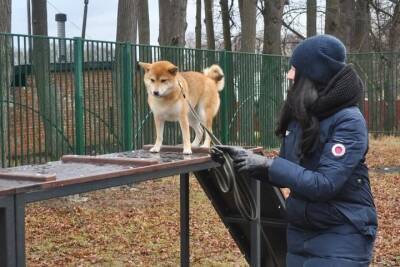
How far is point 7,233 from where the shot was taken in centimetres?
299

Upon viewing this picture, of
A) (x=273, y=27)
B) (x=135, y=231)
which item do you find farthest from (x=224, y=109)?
(x=273, y=27)

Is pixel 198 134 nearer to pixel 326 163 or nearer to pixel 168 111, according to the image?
pixel 168 111

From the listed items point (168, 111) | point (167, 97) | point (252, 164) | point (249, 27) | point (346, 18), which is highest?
point (346, 18)

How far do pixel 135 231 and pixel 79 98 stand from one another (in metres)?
2.56

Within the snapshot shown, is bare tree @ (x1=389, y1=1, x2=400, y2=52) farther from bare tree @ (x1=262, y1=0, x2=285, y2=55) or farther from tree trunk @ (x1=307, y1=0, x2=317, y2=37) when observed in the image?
bare tree @ (x1=262, y1=0, x2=285, y2=55)

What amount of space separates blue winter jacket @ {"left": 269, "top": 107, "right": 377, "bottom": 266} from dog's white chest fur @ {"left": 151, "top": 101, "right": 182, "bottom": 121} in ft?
8.36

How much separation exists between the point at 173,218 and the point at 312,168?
591cm

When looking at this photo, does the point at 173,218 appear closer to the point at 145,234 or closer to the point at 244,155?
the point at 145,234

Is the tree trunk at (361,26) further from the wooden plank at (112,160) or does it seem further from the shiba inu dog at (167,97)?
the wooden plank at (112,160)

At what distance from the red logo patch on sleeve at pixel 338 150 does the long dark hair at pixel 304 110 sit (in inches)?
4.5

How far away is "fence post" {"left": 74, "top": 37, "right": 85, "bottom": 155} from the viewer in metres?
9.42

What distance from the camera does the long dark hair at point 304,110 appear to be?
2986mm

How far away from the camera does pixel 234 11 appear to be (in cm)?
3130

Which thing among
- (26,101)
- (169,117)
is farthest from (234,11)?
(169,117)
